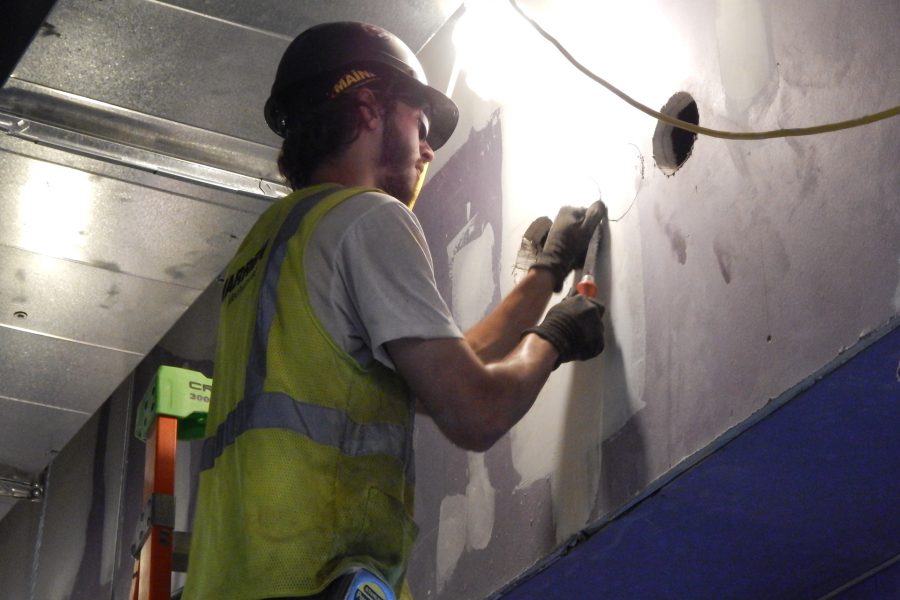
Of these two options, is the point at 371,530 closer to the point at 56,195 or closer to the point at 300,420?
the point at 300,420

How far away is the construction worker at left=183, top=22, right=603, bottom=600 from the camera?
5.56 feet

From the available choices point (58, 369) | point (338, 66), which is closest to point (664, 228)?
point (338, 66)

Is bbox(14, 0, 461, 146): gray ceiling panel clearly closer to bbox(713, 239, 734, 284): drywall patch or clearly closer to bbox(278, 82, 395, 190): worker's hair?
bbox(278, 82, 395, 190): worker's hair

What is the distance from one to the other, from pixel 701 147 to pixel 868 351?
0.57 metres

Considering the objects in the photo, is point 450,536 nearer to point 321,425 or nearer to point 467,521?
point 467,521

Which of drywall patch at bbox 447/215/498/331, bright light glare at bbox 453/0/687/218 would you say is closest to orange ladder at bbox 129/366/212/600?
→ drywall patch at bbox 447/215/498/331

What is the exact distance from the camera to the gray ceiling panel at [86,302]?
4121 millimetres

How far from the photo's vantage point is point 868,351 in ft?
5.17

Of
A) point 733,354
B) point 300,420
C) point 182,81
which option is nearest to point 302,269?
point 300,420

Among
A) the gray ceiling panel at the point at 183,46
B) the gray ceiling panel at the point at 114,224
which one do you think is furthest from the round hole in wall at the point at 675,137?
the gray ceiling panel at the point at 114,224

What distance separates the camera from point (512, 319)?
7.25 ft

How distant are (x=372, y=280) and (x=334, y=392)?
171 millimetres

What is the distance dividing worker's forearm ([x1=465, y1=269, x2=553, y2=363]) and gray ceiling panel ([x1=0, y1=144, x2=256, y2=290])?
1.69 meters

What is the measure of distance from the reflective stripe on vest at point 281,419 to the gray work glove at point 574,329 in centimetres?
32
